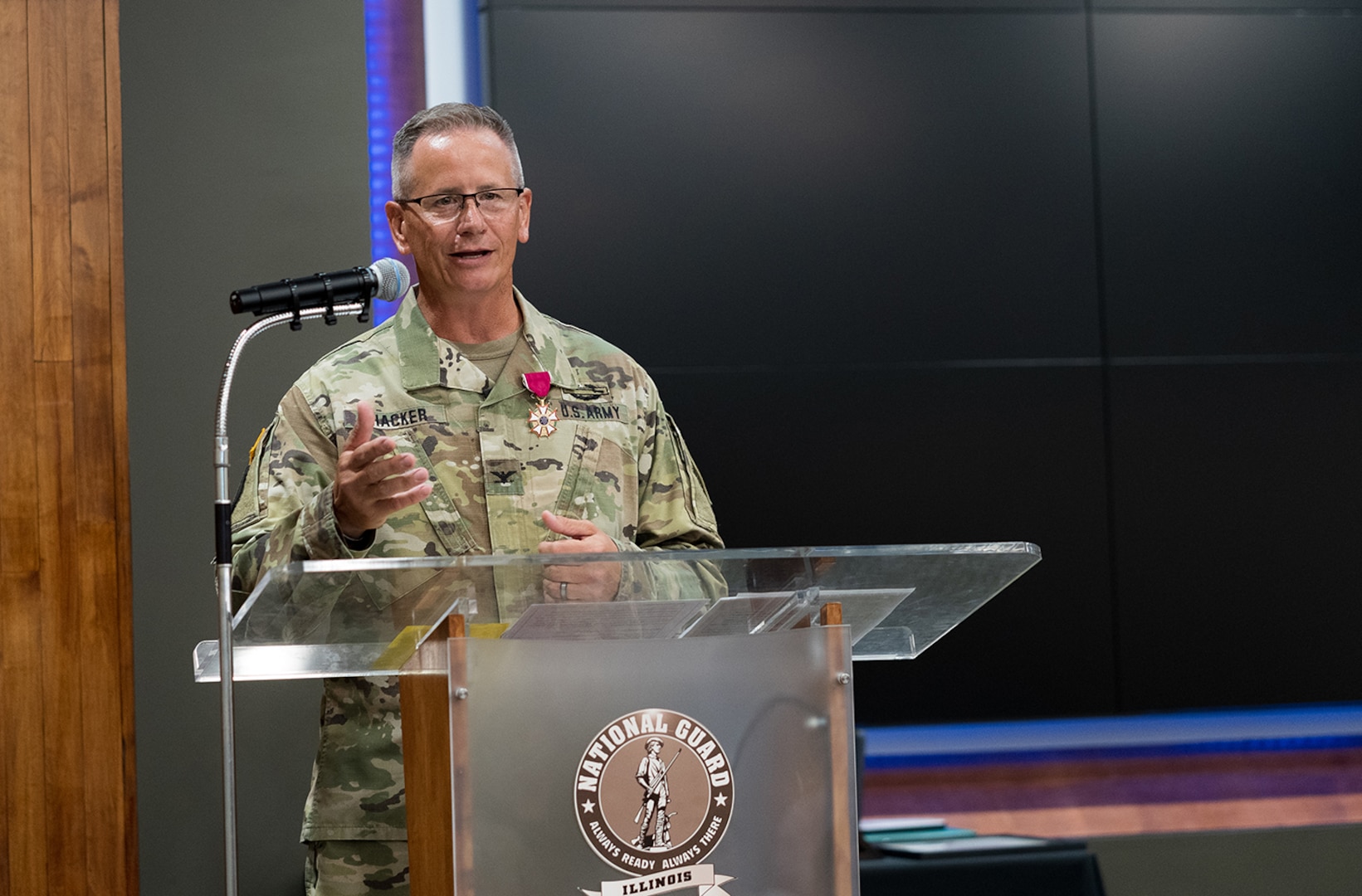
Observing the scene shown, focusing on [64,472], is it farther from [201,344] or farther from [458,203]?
[458,203]

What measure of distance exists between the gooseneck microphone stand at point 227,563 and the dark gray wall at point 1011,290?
2.00 m

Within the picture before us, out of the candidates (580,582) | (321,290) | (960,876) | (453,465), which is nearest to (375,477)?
(580,582)

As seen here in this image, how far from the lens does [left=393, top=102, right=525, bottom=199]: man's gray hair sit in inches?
77.7

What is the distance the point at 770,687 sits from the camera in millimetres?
1265

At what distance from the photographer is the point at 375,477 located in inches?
49.9

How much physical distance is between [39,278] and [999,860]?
2.33 metres

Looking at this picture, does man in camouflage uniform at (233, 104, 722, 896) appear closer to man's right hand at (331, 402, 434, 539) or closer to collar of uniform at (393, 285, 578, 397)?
collar of uniform at (393, 285, 578, 397)

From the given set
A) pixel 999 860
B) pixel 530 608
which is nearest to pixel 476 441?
pixel 530 608

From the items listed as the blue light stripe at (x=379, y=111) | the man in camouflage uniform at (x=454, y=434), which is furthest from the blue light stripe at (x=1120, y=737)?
the man in camouflage uniform at (x=454, y=434)

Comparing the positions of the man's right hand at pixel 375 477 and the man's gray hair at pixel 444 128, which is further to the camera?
the man's gray hair at pixel 444 128

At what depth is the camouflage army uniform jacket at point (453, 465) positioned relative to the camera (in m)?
1.79

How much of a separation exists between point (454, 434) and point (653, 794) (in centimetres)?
84

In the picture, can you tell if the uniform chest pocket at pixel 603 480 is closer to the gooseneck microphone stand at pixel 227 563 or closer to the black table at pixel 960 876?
the gooseneck microphone stand at pixel 227 563

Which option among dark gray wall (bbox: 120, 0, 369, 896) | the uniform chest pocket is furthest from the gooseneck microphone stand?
dark gray wall (bbox: 120, 0, 369, 896)
